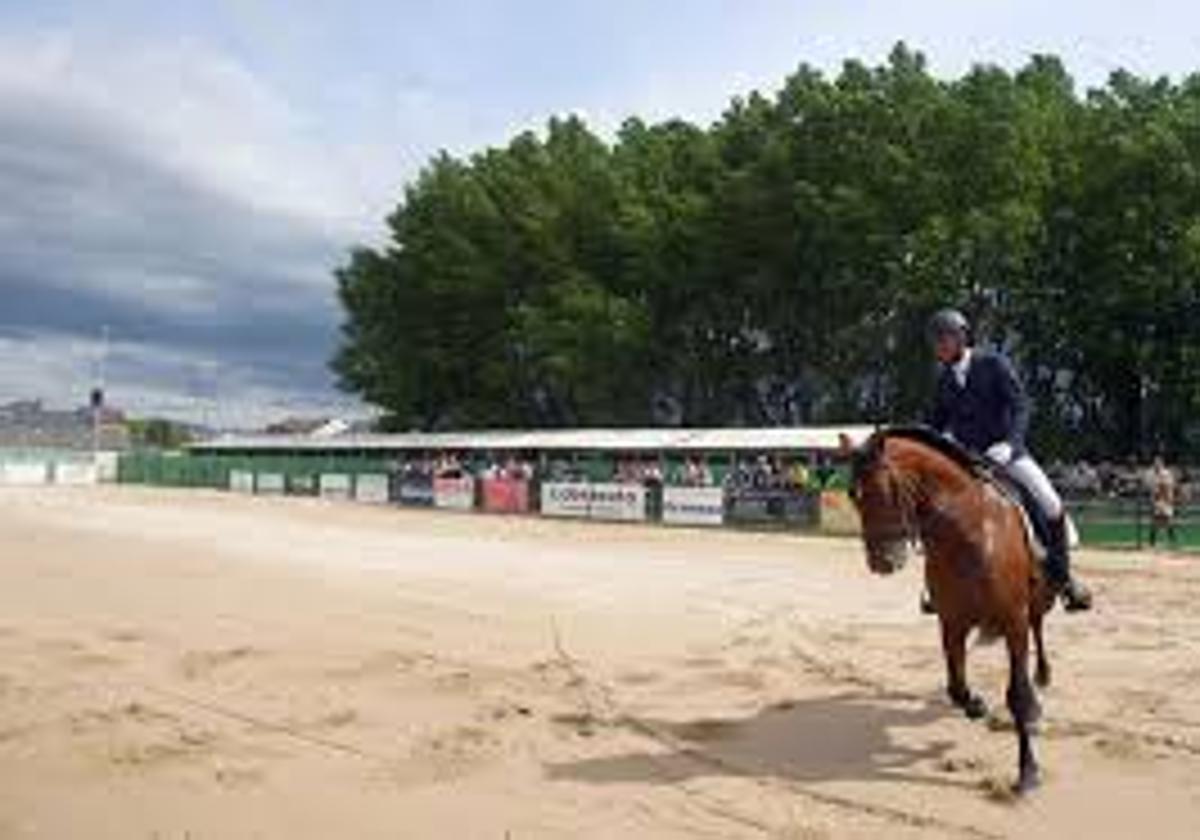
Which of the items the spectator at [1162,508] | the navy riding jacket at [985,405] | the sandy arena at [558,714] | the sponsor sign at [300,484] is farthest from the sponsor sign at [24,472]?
the navy riding jacket at [985,405]

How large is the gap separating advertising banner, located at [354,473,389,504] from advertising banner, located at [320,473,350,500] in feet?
2.40

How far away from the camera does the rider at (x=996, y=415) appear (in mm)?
11867

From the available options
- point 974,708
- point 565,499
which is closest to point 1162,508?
point 565,499

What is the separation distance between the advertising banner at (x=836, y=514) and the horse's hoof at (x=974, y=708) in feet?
97.4

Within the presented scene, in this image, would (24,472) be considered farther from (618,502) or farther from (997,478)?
(997,478)

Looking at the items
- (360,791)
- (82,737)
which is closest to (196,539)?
(82,737)

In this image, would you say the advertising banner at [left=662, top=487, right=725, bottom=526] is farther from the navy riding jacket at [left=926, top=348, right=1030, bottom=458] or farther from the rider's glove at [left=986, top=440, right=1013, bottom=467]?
the rider's glove at [left=986, top=440, right=1013, bottom=467]

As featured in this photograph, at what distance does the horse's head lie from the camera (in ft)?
35.7

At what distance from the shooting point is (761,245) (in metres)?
72.6

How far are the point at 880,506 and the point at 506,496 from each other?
4457cm

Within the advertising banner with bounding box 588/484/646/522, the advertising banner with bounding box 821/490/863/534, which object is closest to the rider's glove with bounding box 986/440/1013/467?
the advertising banner with bounding box 821/490/863/534

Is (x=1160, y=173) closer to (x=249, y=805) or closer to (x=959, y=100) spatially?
(x=959, y=100)

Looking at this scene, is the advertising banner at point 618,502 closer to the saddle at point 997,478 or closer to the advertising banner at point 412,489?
the advertising banner at point 412,489

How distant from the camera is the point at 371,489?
6375 centimetres
